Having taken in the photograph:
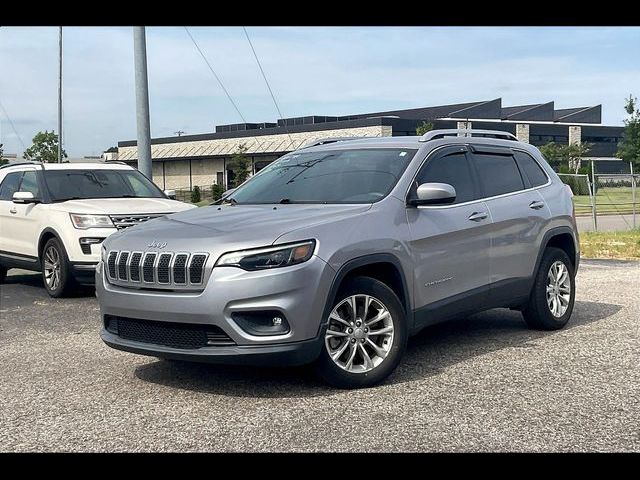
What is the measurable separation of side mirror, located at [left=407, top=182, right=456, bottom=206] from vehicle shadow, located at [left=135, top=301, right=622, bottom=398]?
1.31 m

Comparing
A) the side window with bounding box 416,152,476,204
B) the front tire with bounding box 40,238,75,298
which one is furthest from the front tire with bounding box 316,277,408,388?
the front tire with bounding box 40,238,75,298

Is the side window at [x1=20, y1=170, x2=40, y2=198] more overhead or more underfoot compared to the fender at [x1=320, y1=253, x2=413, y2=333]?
more overhead

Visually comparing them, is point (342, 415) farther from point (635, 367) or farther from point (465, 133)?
point (465, 133)

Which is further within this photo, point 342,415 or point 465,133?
point 465,133

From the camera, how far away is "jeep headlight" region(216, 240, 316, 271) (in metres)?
5.30

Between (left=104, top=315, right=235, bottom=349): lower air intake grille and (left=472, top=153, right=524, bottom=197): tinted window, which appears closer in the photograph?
(left=104, top=315, right=235, bottom=349): lower air intake grille

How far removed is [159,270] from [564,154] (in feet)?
192

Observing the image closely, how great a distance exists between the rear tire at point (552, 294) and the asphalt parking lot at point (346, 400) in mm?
156

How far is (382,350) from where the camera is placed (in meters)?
5.81

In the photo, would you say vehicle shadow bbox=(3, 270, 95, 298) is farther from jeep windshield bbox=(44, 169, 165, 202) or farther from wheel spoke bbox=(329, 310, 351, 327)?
wheel spoke bbox=(329, 310, 351, 327)

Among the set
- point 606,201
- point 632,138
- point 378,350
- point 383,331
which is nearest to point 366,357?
point 378,350

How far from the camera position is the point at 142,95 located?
14.9m
